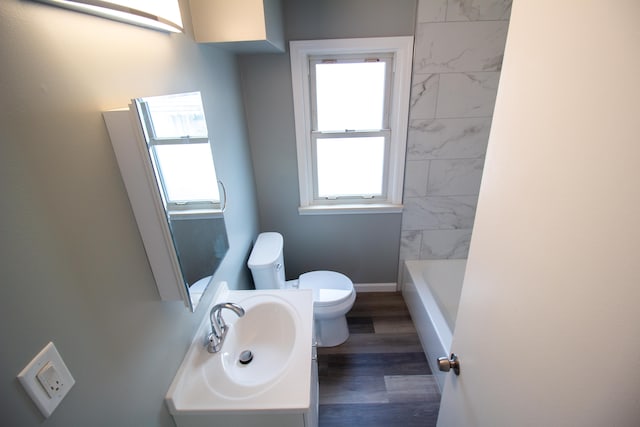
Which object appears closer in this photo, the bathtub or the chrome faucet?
the chrome faucet

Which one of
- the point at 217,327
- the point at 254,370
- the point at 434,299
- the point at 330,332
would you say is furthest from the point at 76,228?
the point at 434,299

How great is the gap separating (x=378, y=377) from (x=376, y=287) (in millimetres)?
842

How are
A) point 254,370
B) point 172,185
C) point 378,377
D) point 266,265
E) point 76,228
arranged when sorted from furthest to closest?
point 378,377 < point 266,265 < point 254,370 < point 172,185 < point 76,228

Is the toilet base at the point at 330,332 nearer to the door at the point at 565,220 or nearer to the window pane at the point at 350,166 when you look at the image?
the window pane at the point at 350,166

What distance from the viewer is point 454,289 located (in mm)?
2334

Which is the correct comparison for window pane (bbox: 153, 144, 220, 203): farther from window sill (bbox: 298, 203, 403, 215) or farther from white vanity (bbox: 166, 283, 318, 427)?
window sill (bbox: 298, 203, 403, 215)

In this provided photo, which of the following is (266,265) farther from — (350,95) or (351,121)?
(350,95)

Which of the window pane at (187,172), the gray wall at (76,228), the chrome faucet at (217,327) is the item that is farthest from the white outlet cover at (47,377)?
the chrome faucet at (217,327)

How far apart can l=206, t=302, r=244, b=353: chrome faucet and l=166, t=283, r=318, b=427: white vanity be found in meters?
0.03

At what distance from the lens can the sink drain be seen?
1225mm

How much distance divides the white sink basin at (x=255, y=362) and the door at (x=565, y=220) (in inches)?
25.4

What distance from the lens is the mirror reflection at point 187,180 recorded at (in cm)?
82

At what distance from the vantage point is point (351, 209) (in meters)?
2.29

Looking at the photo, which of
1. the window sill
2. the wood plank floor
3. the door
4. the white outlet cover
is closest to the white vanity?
the white outlet cover
